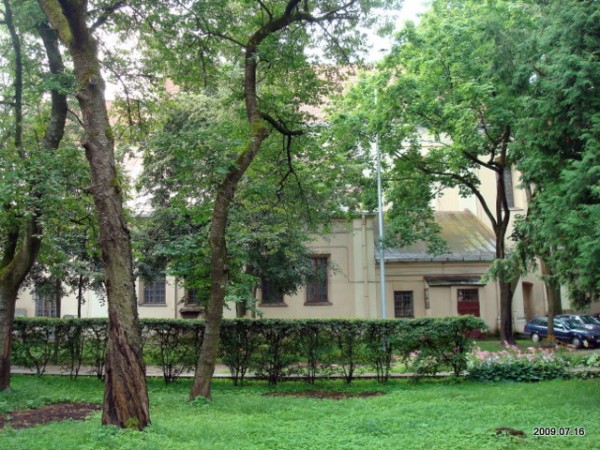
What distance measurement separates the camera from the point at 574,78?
10.1 metres

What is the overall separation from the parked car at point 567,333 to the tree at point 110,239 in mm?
24405

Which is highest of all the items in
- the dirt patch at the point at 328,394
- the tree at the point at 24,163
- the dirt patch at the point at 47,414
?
the tree at the point at 24,163

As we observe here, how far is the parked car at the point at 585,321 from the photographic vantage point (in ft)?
89.9

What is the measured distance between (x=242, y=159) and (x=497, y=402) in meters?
6.98

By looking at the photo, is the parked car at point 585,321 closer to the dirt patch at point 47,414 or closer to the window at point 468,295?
the window at point 468,295

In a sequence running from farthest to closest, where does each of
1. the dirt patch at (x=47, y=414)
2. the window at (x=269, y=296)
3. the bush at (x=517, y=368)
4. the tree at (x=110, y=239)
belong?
the window at (x=269, y=296) < the bush at (x=517, y=368) < the dirt patch at (x=47, y=414) < the tree at (x=110, y=239)

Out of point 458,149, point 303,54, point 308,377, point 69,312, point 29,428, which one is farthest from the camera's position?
point 69,312

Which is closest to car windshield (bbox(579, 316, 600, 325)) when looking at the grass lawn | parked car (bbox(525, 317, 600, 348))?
parked car (bbox(525, 317, 600, 348))

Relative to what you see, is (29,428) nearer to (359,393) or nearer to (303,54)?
(359,393)

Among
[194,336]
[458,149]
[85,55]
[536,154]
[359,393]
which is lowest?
[359,393]

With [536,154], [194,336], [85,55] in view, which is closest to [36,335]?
[194,336]

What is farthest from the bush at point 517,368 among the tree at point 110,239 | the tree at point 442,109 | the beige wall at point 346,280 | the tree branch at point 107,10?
the beige wall at point 346,280

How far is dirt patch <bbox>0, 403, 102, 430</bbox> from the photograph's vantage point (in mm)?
9282

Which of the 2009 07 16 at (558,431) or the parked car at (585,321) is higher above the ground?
the parked car at (585,321)
